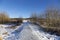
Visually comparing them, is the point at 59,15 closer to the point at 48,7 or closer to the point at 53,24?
the point at 53,24

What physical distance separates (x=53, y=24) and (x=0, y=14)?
22.1 metres

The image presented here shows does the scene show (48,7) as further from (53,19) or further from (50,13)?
(53,19)

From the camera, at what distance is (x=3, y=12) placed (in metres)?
33.7

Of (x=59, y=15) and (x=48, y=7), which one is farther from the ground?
(x=48, y=7)

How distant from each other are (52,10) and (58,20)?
3.00m

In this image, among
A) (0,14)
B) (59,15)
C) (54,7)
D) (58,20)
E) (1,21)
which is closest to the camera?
(58,20)

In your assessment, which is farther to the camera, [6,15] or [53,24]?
[6,15]

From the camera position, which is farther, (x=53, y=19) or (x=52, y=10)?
(x=52, y=10)

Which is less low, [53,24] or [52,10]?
[52,10]

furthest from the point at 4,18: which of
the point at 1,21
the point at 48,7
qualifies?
the point at 48,7

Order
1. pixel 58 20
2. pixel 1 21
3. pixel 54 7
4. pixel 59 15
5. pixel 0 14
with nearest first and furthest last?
pixel 58 20 → pixel 59 15 → pixel 54 7 → pixel 1 21 → pixel 0 14

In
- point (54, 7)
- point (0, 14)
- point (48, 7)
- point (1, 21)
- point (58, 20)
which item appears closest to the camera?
point (58, 20)

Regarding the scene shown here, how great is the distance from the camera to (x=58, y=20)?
561 inches

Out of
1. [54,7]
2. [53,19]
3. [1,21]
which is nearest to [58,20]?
[53,19]
